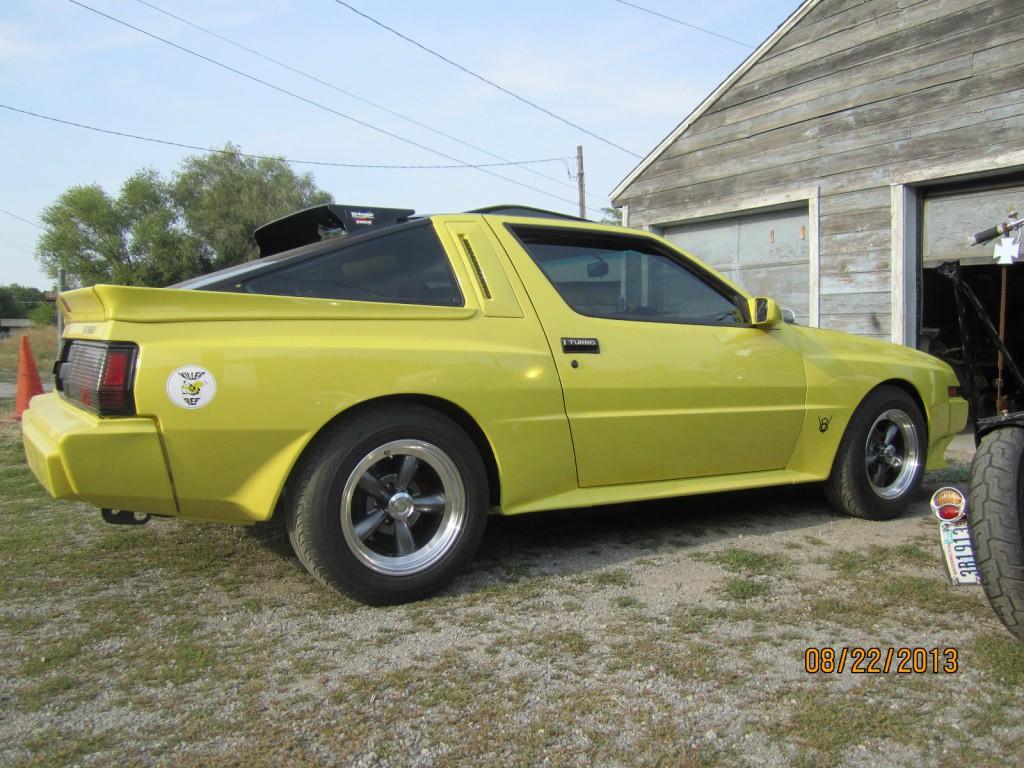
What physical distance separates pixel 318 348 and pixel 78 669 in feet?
4.07

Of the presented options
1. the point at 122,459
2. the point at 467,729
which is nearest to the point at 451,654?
the point at 467,729

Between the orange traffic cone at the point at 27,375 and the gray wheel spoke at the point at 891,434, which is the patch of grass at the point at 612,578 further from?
the orange traffic cone at the point at 27,375

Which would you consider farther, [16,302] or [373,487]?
[16,302]

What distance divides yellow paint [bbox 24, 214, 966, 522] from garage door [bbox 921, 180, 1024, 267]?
2877 mm

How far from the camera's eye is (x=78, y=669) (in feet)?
7.84

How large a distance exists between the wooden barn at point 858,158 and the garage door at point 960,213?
0.01 meters

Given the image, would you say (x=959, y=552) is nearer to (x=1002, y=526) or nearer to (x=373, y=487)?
(x=1002, y=526)

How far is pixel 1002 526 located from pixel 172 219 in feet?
162

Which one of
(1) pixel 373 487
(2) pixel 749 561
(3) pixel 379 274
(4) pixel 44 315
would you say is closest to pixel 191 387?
(1) pixel 373 487

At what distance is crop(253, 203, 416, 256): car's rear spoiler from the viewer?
3320 mm

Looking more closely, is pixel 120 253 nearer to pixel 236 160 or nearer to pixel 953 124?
pixel 236 160

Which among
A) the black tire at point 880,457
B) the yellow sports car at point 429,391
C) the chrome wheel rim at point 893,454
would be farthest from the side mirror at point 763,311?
the chrome wheel rim at point 893,454

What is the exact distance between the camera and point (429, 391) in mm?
2959

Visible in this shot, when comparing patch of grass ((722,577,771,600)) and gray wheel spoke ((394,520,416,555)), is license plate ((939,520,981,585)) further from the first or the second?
gray wheel spoke ((394,520,416,555))
